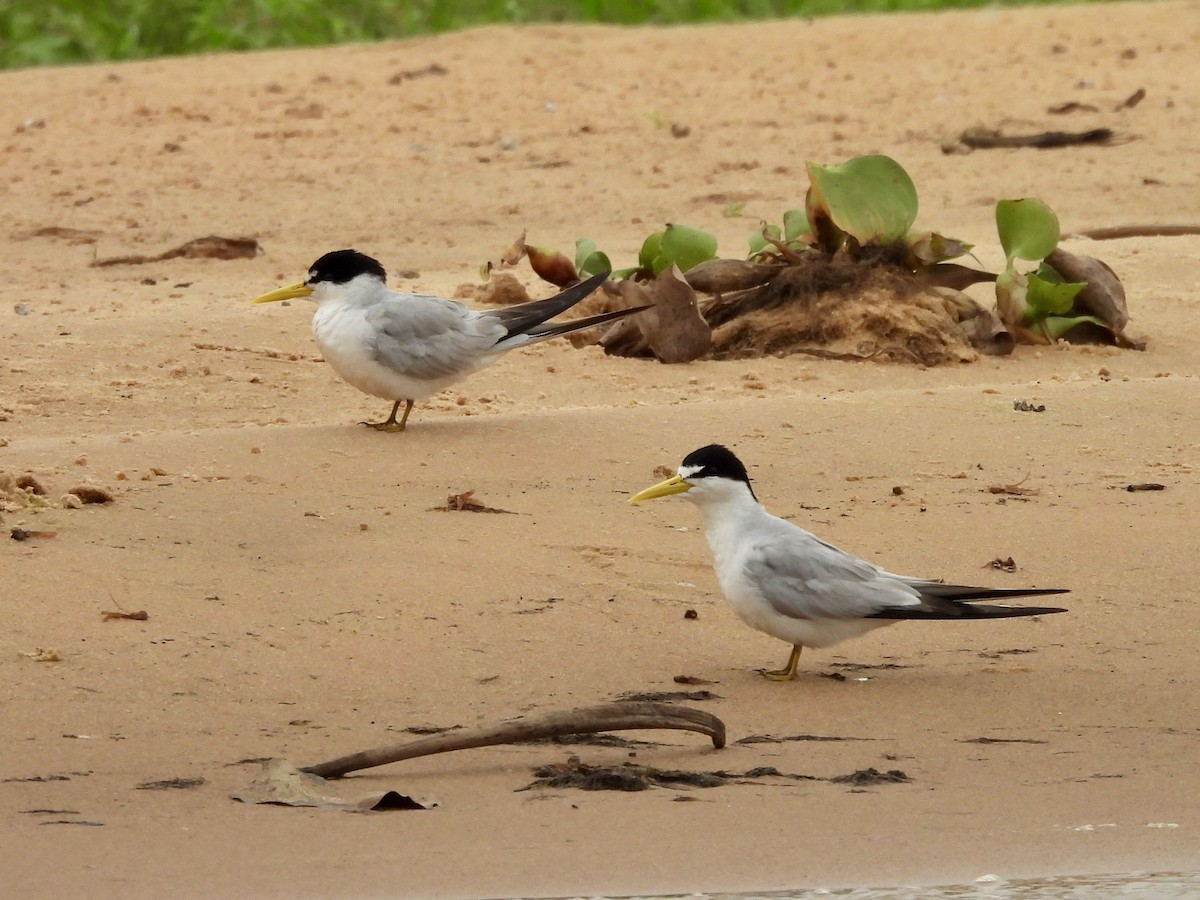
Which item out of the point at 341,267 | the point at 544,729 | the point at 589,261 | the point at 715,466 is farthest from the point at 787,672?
the point at 589,261

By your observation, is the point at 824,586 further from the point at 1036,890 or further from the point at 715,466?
the point at 1036,890

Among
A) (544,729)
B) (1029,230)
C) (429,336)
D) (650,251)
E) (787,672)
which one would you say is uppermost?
(1029,230)

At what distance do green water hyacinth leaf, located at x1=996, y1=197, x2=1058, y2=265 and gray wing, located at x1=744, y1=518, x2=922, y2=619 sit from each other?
3127 mm

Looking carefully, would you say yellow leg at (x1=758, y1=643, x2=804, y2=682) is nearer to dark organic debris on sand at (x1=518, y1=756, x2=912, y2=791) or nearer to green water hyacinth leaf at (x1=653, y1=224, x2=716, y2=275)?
dark organic debris on sand at (x1=518, y1=756, x2=912, y2=791)

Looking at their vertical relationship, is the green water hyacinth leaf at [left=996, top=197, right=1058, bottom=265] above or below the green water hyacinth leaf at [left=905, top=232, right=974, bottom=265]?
above

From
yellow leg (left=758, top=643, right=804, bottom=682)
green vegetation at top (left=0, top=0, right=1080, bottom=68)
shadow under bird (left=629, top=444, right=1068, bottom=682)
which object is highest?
green vegetation at top (left=0, top=0, right=1080, bottom=68)

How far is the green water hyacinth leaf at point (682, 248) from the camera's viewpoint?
25.8 ft

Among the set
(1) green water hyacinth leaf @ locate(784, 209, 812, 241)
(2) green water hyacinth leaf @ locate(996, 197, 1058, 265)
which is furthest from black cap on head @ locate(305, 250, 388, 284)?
(2) green water hyacinth leaf @ locate(996, 197, 1058, 265)

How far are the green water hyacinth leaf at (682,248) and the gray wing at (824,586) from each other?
3120 millimetres

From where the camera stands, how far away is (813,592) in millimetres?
4789

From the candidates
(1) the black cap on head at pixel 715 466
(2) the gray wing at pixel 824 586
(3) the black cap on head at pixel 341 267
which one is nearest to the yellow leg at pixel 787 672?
(2) the gray wing at pixel 824 586

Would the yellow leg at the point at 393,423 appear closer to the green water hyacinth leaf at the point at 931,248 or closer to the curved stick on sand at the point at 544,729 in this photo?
the green water hyacinth leaf at the point at 931,248

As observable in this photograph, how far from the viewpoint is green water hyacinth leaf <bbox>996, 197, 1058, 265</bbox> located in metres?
7.65

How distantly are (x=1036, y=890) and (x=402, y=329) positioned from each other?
3.58 meters
